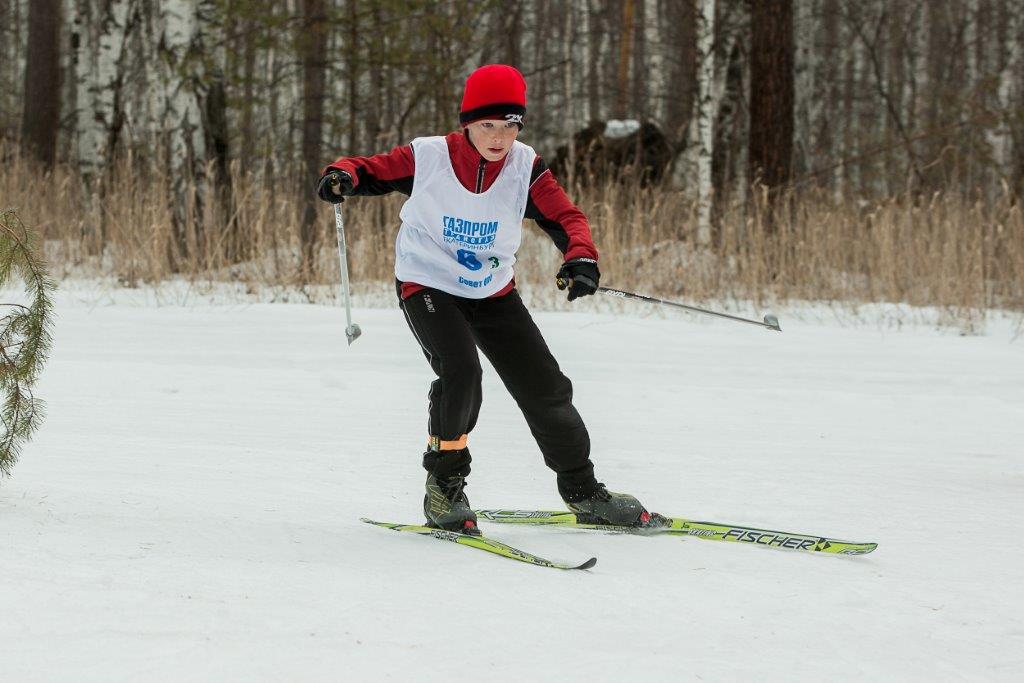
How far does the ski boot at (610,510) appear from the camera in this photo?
3.39 meters

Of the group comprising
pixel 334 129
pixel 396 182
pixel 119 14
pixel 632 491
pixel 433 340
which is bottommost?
pixel 632 491

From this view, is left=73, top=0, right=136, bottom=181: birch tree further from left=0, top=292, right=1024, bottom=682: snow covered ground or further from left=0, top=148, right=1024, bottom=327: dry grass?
left=0, top=292, right=1024, bottom=682: snow covered ground

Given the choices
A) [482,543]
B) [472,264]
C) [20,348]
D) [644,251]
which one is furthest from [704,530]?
[644,251]

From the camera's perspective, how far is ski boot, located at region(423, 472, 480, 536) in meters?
3.28

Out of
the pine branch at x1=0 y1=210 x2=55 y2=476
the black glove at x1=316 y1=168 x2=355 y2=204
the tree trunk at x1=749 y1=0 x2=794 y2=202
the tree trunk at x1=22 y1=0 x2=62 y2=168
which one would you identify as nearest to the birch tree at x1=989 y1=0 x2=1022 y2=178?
the tree trunk at x1=749 y1=0 x2=794 y2=202

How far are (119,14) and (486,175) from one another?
33.6 ft

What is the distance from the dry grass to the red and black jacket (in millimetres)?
4612

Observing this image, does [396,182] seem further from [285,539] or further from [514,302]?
[285,539]

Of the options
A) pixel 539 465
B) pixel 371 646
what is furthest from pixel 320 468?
pixel 371 646

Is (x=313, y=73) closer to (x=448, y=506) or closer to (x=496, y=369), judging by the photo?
(x=496, y=369)

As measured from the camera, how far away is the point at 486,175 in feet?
10.8

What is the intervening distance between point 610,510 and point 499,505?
1.86 ft

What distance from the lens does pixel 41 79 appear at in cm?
1376

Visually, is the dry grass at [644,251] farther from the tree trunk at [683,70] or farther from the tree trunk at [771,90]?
→ the tree trunk at [683,70]
